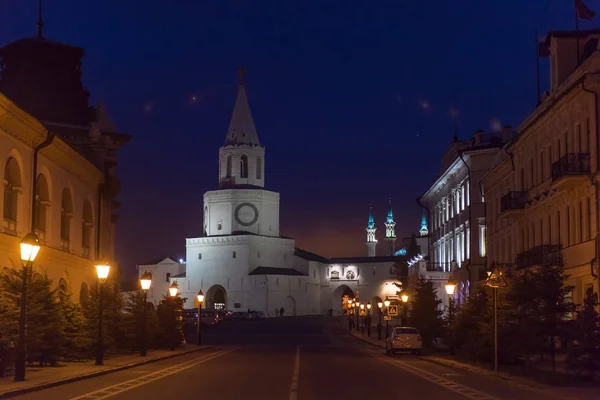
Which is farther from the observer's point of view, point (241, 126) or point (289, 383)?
point (241, 126)

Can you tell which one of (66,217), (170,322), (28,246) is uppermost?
(66,217)

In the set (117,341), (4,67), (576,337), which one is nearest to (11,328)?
(117,341)

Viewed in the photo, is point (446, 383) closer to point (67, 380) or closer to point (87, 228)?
point (67, 380)

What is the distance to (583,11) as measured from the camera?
3691cm

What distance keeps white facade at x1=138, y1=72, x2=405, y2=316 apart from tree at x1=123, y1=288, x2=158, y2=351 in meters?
90.1

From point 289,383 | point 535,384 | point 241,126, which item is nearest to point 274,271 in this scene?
point 241,126

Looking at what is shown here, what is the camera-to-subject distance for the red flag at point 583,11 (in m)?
36.9

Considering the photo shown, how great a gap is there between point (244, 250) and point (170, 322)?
90.6 metres

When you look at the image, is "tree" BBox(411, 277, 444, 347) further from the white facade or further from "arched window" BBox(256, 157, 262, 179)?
"arched window" BBox(256, 157, 262, 179)

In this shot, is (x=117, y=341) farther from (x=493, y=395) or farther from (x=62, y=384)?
(x=493, y=395)

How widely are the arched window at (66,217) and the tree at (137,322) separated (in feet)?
14.4

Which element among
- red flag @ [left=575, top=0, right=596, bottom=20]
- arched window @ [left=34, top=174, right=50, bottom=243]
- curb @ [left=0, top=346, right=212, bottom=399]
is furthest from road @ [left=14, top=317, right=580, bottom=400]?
red flag @ [left=575, top=0, right=596, bottom=20]

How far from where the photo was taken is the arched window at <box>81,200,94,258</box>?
51.2 m

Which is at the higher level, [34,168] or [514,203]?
[34,168]
